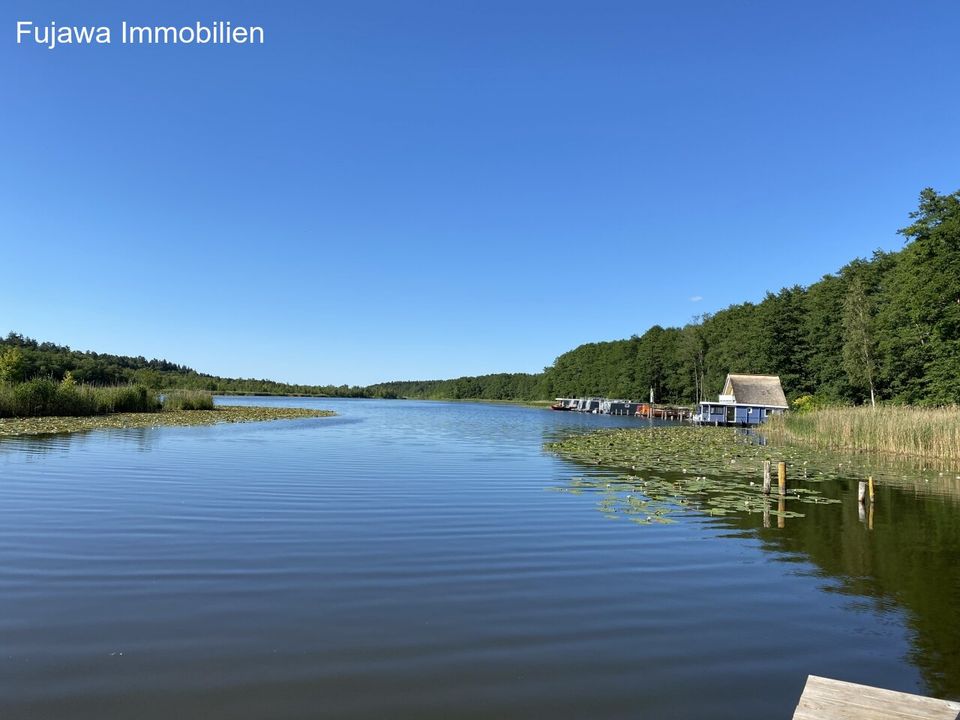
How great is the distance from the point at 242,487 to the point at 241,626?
9.67 metres

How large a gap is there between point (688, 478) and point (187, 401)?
1874 inches

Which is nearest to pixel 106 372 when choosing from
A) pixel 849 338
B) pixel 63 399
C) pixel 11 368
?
pixel 11 368

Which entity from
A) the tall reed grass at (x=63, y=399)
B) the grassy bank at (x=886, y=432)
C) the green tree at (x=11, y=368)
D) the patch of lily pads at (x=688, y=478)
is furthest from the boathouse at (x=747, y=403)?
the green tree at (x=11, y=368)

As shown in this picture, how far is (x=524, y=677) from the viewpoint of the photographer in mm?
5375

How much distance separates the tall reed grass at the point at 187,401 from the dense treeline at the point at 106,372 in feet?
8.22

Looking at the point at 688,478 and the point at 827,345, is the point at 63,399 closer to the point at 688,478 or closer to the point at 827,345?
the point at 688,478

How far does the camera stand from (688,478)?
62.5ft

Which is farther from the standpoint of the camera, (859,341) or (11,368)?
(859,341)

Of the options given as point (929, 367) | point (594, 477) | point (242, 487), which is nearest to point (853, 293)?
point (929, 367)

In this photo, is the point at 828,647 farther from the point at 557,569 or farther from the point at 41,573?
the point at 41,573

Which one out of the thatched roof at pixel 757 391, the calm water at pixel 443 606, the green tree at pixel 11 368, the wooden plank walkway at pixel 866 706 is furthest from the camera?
the thatched roof at pixel 757 391

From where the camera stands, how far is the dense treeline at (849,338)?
1597 inches

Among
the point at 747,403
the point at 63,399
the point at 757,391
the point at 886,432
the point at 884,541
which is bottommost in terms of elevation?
the point at 884,541

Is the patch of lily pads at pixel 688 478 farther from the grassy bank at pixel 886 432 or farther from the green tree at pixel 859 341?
the green tree at pixel 859 341
